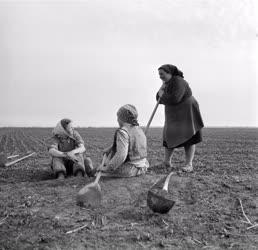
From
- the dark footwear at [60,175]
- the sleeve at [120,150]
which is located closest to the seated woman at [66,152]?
the dark footwear at [60,175]

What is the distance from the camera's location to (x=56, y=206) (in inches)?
183

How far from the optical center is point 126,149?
18.4ft

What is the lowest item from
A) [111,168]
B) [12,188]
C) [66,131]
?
[12,188]

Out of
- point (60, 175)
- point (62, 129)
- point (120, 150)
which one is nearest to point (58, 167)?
point (60, 175)

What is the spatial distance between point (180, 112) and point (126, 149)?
4.45 ft

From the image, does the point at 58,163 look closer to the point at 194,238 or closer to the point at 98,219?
the point at 98,219

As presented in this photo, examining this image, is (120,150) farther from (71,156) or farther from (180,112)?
(180,112)

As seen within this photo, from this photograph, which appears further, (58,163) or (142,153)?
(58,163)

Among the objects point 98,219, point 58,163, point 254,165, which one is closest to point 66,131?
point 58,163

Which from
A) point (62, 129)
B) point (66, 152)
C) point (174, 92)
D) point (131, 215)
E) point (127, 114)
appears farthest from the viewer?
point (62, 129)

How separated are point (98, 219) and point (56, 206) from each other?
74 centimetres

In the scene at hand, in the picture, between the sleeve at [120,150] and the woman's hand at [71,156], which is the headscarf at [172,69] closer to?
the sleeve at [120,150]

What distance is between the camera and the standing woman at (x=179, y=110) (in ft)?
20.5

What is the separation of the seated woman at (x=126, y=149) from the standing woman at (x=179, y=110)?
0.78m
